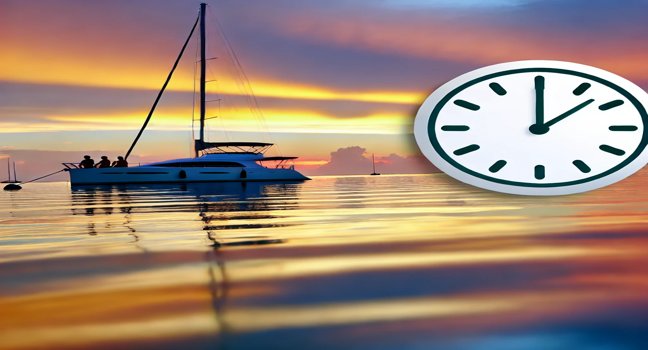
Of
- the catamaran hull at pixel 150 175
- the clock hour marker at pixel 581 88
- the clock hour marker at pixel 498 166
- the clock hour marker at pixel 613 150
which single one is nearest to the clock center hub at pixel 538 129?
the clock hour marker at pixel 498 166

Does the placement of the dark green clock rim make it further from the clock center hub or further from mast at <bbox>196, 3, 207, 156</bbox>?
mast at <bbox>196, 3, 207, 156</bbox>

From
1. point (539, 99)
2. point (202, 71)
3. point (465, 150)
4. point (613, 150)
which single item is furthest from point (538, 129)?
point (202, 71)

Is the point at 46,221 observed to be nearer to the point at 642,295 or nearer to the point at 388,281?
the point at 388,281

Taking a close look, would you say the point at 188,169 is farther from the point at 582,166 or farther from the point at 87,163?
the point at 582,166

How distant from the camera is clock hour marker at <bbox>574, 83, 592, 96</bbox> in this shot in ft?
19.1

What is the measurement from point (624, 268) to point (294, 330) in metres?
2.91

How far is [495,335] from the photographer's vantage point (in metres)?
2.96

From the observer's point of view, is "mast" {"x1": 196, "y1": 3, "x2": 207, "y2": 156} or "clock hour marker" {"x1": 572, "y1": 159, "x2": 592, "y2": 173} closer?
"clock hour marker" {"x1": 572, "y1": 159, "x2": 592, "y2": 173}

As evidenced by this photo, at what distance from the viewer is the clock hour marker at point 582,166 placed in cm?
581

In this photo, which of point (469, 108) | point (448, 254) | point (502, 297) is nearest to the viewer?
point (502, 297)

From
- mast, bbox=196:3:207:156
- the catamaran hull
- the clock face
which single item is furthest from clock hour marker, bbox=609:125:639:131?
the catamaran hull

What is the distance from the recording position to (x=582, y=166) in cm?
585

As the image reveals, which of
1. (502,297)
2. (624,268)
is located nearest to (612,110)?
(624,268)

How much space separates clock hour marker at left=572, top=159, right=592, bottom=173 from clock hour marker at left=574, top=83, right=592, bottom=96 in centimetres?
66
